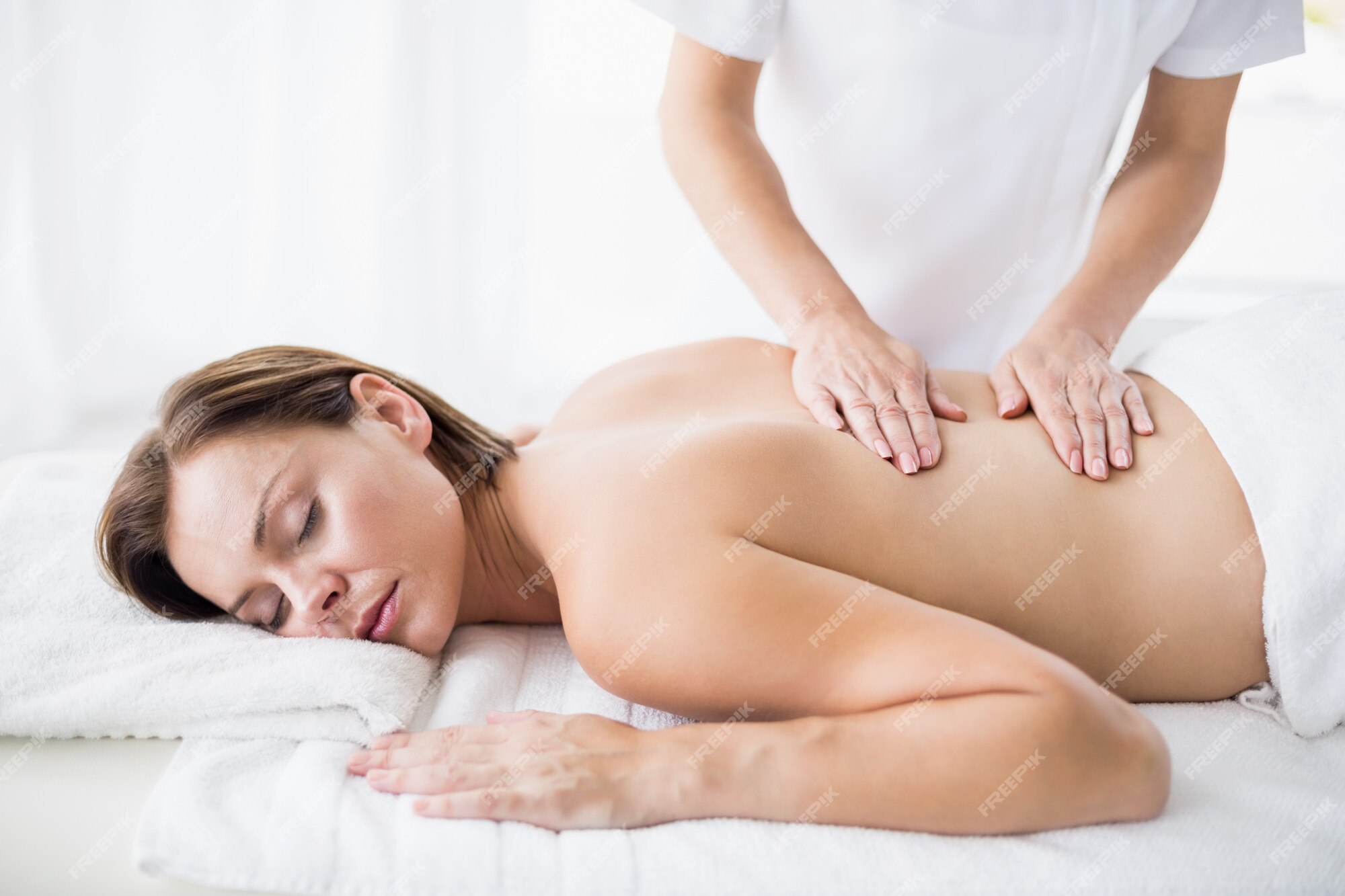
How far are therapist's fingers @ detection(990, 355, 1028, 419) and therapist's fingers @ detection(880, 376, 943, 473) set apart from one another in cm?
Result: 11

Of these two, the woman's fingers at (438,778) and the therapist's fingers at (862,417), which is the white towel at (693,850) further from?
the therapist's fingers at (862,417)

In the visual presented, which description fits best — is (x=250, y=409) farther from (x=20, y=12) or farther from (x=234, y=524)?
(x=20, y=12)

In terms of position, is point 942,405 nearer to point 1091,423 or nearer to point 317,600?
point 1091,423

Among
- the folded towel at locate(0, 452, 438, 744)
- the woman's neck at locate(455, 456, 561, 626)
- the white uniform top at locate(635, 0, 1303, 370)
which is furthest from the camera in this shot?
the white uniform top at locate(635, 0, 1303, 370)

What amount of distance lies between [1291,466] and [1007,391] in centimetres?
34

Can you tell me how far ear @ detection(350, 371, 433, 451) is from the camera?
1.44 meters

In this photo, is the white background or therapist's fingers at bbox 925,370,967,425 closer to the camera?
therapist's fingers at bbox 925,370,967,425

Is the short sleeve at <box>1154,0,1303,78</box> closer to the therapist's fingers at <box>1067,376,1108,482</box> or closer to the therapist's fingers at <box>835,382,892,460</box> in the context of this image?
the therapist's fingers at <box>1067,376,1108,482</box>

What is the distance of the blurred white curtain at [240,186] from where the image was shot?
238 cm

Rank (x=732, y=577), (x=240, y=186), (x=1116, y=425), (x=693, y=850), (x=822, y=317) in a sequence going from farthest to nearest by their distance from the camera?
(x=240, y=186)
(x=822, y=317)
(x=1116, y=425)
(x=732, y=577)
(x=693, y=850)

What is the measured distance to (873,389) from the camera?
4.43 feet

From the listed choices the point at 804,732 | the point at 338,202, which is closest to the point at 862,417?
the point at 804,732

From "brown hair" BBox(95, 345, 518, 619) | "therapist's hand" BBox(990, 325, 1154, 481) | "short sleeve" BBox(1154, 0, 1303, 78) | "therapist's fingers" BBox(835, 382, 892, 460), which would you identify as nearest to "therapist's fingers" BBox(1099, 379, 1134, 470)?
"therapist's hand" BBox(990, 325, 1154, 481)

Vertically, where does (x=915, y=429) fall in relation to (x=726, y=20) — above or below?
below
